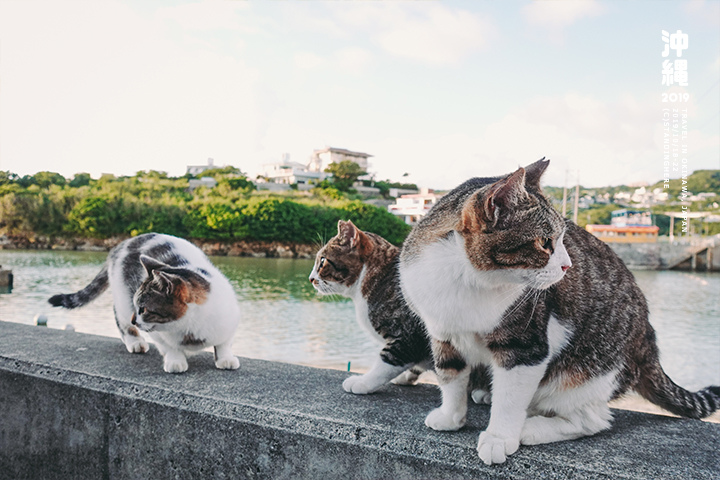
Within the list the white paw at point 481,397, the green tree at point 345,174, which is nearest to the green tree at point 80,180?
the green tree at point 345,174

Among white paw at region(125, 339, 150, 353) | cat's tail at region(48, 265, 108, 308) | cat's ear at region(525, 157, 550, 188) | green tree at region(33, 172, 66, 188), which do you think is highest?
green tree at region(33, 172, 66, 188)

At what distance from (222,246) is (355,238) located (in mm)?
35389

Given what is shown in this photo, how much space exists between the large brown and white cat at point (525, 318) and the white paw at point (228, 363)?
1.06 metres

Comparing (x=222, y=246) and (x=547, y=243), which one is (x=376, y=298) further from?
(x=222, y=246)

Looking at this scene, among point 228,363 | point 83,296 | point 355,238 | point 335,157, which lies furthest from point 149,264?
point 335,157

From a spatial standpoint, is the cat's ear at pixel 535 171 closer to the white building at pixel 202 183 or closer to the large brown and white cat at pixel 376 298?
the large brown and white cat at pixel 376 298

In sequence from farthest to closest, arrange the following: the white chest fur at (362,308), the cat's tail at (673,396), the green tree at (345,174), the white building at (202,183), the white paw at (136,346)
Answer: the green tree at (345,174)
the white building at (202,183)
the white paw at (136,346)
the white chest fur at (362,308)
the cat's tail at (673,396)

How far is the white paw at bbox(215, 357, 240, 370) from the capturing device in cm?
232

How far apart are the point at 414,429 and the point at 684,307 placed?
2085cm

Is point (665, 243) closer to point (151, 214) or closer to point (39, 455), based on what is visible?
point (151, 214)

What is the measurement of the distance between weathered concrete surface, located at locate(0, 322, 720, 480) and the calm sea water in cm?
377

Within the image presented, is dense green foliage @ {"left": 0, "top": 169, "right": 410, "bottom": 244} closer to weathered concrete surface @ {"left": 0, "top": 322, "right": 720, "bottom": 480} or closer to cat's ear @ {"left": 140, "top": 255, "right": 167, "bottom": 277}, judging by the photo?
cat's ear @ {"left": 140, "top": 255, "right": 167, "bottom": 277}

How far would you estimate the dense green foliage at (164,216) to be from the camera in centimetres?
3403

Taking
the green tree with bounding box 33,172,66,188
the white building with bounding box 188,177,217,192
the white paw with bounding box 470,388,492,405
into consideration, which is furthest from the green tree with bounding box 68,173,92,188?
the white paw with bounding box 470,388,492,405
